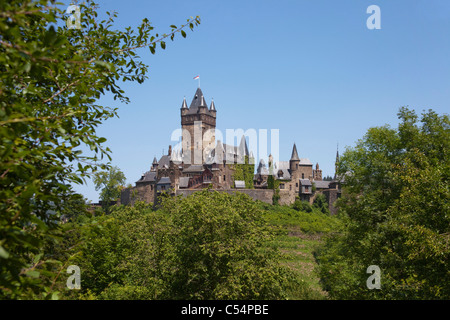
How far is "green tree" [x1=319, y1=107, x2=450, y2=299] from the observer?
14.7 metres

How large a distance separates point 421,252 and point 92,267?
23219mm

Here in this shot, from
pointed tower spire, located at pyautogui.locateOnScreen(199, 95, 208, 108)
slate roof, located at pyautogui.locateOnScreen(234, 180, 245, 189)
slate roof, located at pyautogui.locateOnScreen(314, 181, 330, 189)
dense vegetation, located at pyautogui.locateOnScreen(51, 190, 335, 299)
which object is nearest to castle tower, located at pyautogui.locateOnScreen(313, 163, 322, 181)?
slate roof, located at pyautogui.locateOnScreen(314, 181, 330, 189)

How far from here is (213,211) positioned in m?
19.3

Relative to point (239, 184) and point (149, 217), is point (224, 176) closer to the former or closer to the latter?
point (239, 184)

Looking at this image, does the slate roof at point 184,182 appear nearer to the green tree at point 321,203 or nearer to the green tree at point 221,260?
the green tree at point 321,203

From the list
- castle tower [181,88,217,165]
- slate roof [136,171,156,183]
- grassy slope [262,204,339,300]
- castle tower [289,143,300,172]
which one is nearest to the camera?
grassy slope [262,204,339,300]

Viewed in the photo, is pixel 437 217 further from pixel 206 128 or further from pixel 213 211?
pixel 206 128

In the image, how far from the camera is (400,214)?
18.1 meters

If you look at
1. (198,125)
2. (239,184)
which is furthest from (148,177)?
(239,184)

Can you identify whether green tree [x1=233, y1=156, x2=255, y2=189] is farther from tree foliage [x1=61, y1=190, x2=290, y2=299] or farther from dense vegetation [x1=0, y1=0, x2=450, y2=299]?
tree foliage [x1=61, y1=190, x2=290, y2=299]

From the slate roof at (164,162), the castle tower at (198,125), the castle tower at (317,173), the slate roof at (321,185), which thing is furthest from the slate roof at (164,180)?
the castle tower at (317,173)

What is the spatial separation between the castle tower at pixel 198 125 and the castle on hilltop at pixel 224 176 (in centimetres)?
23

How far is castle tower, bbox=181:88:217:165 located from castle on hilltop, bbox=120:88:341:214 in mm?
235
